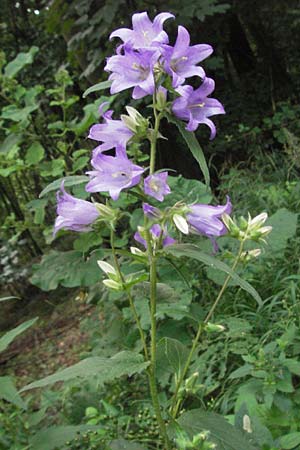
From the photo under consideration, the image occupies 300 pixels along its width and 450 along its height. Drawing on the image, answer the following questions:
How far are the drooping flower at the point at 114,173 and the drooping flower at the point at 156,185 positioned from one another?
0.08ft

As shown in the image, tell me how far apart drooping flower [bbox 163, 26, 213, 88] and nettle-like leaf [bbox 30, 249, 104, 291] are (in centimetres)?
178

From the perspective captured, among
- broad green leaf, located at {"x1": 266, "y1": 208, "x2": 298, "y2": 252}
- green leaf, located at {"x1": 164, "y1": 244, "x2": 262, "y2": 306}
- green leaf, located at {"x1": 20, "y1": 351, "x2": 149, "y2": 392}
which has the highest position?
green leaf, located at {"x1": 164, "y1": 244, "x2": 262, "y2": 306}

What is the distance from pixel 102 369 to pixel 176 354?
0.28 metres

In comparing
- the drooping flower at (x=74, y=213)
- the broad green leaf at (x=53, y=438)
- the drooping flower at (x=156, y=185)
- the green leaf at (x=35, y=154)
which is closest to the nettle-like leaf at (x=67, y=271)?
the green leaf at (x=35, y=154)

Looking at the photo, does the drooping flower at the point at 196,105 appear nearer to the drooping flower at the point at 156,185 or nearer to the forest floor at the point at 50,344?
the drooping flower at the point at 156,185

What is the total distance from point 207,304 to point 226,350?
2.21 feet

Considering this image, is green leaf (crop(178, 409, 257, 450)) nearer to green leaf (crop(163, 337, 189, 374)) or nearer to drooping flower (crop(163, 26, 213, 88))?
green leaf (crop(163, 337, 189, 374))

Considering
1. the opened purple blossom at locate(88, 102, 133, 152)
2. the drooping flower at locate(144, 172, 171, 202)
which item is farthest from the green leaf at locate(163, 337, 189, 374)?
the opened purple blossom at locate(88, 102, 133, 152)

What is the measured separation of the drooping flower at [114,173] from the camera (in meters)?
1.17

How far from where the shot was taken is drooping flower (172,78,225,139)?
3.88 ft

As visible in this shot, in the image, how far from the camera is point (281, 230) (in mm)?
2992

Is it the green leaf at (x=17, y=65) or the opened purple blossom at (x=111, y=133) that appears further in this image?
the green leaf at (x=17, y=65)

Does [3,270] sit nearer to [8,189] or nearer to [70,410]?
[8,189]

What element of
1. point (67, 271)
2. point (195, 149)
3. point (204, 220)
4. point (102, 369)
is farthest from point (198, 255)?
point (67, 271)
